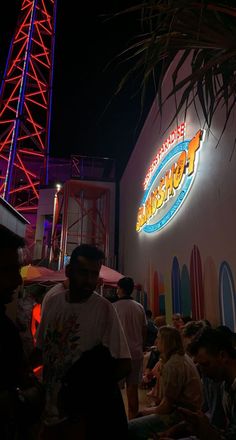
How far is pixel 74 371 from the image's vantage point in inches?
65.2

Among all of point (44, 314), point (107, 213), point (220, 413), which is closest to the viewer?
point (44, 314)

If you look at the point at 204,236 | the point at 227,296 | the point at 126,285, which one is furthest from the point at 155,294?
the point at 126,285

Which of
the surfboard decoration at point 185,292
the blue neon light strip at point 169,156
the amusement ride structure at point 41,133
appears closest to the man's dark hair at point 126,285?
the surfboard decoration at point 185,292

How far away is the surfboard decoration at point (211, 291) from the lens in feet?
16.2

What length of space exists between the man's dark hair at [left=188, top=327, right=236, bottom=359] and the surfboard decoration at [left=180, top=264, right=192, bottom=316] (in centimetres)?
383

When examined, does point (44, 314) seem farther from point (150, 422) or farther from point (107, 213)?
point (107, 213)

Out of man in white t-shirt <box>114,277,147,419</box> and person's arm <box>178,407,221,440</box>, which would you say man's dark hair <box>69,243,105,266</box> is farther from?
man in white t-shirt <box>114,277,147,419</box>

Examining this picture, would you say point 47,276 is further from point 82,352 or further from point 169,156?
point 82,352

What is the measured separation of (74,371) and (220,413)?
4.40 ft

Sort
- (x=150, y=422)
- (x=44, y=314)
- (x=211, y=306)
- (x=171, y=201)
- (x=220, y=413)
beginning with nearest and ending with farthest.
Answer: (x=44, y=314)
(x=220, y=413)
(x=150, y=422)
(x=211, y=306)
(x=171, y=201)

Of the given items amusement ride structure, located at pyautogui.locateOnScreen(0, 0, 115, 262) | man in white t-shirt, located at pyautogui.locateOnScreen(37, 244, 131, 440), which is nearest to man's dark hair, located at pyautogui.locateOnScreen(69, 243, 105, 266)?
man in white t-shirt, located at pyautogui.locateOnScreen(37, 244, 131, 440)

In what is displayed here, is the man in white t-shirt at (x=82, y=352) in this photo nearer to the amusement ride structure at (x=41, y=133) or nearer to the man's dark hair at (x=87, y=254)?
the man's dark hair at (x=87, y=254)

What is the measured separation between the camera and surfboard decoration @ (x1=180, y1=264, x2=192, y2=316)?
19.8 ft

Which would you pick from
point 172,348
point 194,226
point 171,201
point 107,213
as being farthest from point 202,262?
point 107,213
